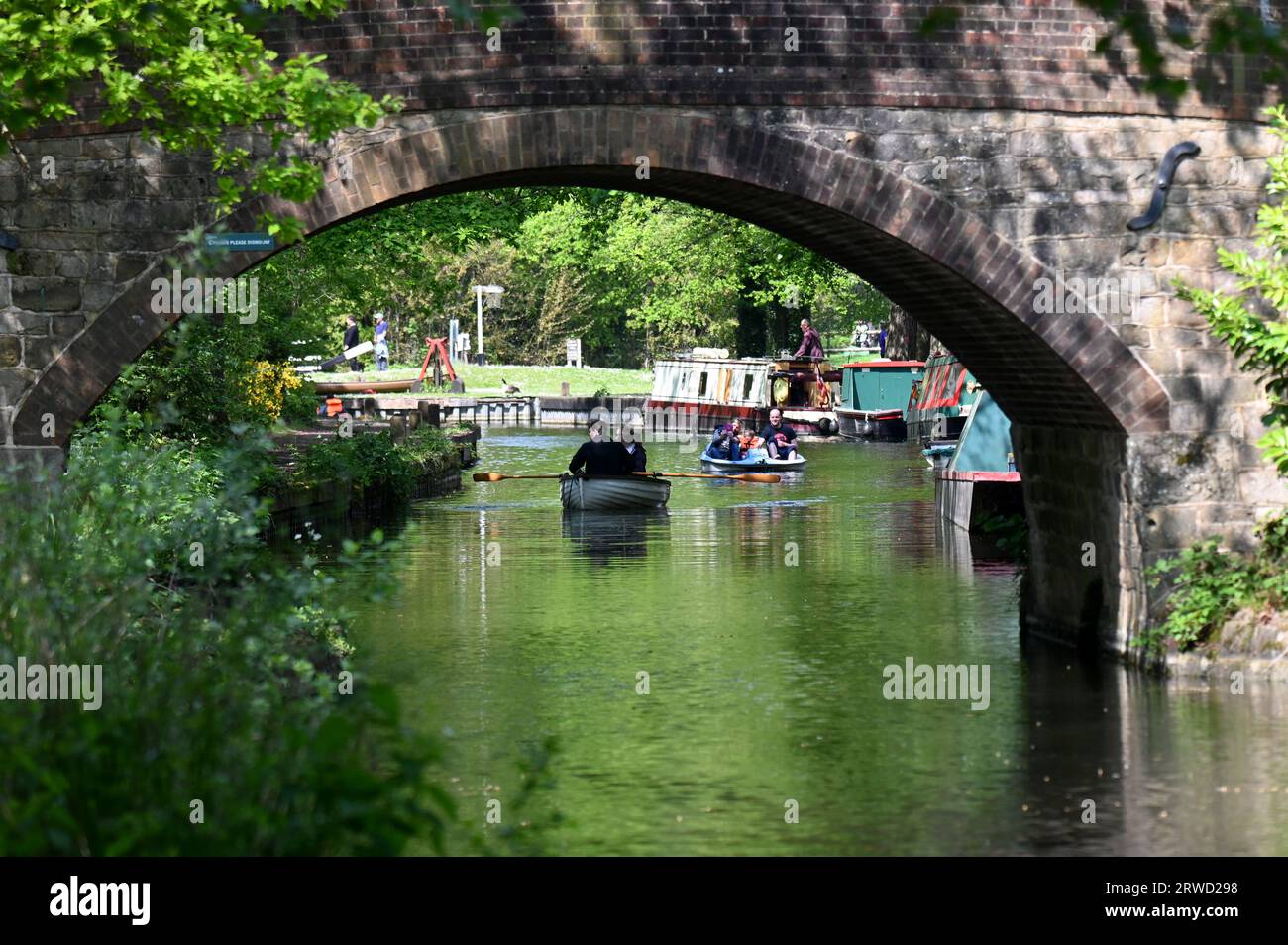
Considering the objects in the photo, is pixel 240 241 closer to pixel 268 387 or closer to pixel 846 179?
pixel 846 179

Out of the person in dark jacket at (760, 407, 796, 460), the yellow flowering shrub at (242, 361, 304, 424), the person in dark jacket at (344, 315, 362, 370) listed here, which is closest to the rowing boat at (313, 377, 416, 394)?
the person in dark jacket at (344, 315, 362, 370)

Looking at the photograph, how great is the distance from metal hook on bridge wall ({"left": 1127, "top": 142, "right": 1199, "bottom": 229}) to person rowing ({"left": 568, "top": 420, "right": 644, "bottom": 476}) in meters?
15.9

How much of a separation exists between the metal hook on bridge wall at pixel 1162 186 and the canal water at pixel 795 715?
3146mm

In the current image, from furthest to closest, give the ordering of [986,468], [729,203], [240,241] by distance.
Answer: [986,468], [729,203], [240,241]

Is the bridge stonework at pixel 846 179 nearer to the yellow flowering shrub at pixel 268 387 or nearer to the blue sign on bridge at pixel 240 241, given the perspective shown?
the blue sign on bridge at pixel 240 241

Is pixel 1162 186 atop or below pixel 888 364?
atop

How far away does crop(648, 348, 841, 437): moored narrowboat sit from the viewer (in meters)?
49.5

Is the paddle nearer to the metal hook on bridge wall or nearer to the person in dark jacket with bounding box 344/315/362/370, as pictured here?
the metal hook on bridge wall

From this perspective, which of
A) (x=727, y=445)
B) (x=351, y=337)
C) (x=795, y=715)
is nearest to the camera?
(x=795, y=715)

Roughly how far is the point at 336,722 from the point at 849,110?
8357mm

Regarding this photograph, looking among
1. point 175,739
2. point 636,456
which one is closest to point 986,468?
point 636,456

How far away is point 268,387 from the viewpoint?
30672 millimetres

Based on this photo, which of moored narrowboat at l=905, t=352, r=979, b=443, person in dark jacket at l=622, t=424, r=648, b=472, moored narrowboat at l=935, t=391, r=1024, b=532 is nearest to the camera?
moored narrowboat at l=935, t=391, r=1024, b=532

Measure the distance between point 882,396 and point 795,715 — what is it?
3456 cm
